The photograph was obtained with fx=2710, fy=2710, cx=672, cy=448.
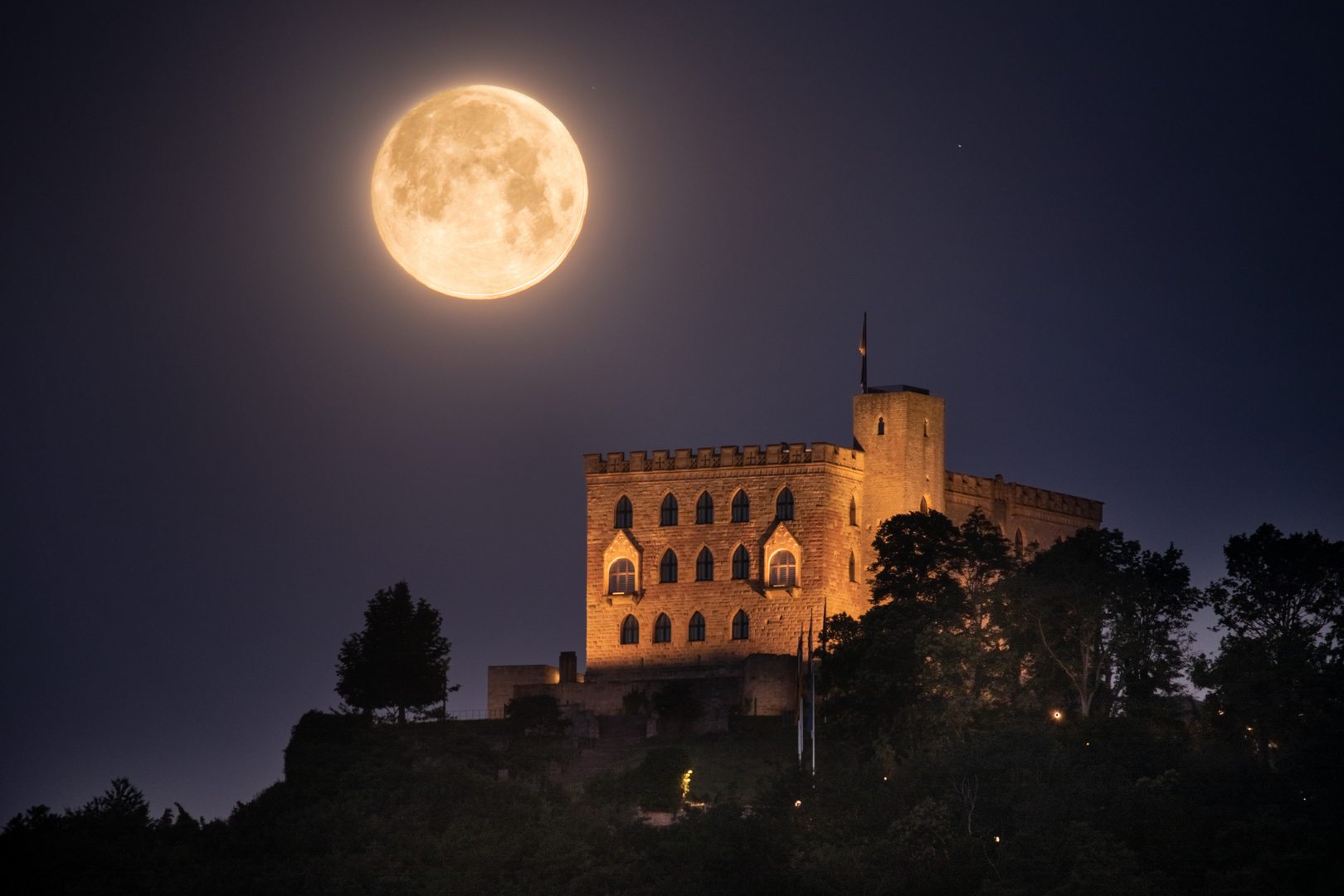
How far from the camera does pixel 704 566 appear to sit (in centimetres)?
8688

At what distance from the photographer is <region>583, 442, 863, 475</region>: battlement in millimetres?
86688

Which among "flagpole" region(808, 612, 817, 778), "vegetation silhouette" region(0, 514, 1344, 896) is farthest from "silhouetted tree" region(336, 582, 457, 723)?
"flagpole" region(808, 612, 817, 778)

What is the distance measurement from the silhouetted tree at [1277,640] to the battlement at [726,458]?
13919 mm

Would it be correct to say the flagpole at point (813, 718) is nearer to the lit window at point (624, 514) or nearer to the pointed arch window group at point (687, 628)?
the pointed arch window group at point (687, 628)

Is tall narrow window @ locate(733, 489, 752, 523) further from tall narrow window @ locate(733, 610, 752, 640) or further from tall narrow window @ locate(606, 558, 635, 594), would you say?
tall narrow window @ locate(606, 558, 635, 594)

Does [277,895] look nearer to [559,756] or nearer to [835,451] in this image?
[559,756]

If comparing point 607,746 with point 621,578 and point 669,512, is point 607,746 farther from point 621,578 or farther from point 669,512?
point 669,512

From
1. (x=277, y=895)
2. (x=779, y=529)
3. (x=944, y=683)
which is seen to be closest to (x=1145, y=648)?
(x=944, y=683)

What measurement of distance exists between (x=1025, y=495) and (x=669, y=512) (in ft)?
43.3

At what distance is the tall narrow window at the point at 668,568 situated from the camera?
87.1m

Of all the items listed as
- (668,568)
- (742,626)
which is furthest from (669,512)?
(742,626)

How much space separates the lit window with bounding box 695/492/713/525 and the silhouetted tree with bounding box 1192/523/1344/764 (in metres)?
17.4

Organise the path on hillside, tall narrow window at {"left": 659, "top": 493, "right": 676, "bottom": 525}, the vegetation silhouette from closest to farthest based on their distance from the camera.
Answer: the vegetation silhouette < the path on hillside < tall narrow window at {"left": 659, "top": 493, "right": 676, "bottom": 525}

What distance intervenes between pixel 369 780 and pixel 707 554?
1638 cm
